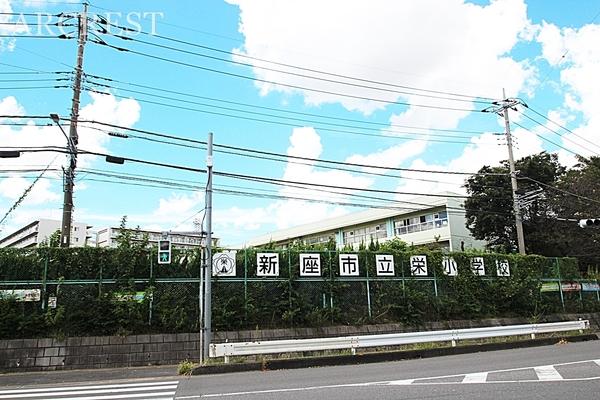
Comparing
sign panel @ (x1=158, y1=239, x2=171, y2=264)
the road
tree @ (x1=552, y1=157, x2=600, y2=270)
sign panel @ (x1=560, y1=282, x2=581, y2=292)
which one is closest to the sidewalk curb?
the road

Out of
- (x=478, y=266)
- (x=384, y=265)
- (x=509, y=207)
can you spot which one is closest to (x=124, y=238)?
(x=384, y=265)

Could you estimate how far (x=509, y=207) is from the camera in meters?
34.4

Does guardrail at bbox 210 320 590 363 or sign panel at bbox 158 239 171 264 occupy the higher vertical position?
sign panel at bbox 158 239 171 264

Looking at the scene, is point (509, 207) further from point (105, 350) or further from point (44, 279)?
point (44, 279)

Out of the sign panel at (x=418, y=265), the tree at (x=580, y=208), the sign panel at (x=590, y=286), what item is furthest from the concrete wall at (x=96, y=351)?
the tree at (x=580, y=208)

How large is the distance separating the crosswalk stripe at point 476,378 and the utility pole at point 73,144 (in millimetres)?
13276

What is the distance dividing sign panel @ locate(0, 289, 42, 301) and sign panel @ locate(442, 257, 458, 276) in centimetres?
1577

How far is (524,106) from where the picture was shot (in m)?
27.4

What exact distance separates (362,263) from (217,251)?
604 centimetres

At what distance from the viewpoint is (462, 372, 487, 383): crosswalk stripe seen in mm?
9341

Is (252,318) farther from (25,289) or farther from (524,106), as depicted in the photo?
(524,106)

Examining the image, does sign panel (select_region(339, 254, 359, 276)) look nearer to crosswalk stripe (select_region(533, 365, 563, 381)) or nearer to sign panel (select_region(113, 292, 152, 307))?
sign panel (select_region(113, 292, 152, 307))

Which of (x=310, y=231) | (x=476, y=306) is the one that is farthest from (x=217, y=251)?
(x=310, y=231)

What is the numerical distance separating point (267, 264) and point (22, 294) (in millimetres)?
7975
